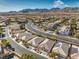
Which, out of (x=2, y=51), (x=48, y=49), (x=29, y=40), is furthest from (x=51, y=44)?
(x=2, y=51)

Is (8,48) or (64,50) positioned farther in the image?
(8,48)

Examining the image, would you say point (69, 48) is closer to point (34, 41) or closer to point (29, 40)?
point (34, 41)

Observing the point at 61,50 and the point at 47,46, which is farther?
the point at 47,46

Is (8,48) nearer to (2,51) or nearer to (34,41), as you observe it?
(2,51)

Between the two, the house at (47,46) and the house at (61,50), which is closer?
the house at (61,50)

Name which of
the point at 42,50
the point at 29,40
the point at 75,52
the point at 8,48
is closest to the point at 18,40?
the point at 29,40

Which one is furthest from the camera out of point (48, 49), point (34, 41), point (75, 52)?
point (34, 41)

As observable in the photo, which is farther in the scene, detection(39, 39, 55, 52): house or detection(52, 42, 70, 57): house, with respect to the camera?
detection(39, 39, 55, 52): house

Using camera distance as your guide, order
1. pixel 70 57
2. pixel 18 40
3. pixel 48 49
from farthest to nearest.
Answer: pixel 18 40 → pixel 48 49 → pixel 70 57

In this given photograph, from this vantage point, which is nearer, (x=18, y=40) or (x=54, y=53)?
(x=54, y=53)
